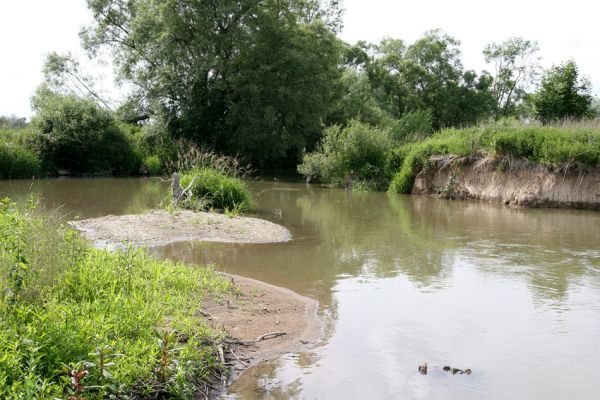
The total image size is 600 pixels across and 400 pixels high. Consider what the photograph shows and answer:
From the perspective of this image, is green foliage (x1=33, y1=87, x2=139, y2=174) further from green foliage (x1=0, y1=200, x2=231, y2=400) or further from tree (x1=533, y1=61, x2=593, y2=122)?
green foliage (x1=0, y1=200, x2=231, y2=400)

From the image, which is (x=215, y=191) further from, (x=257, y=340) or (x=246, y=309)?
(x=257, y=340)

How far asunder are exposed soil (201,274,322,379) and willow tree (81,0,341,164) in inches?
1145

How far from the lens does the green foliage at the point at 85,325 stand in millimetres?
5066

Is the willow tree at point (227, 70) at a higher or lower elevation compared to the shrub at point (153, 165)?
→ higher

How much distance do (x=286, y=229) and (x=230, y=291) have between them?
A: 26.2 feet

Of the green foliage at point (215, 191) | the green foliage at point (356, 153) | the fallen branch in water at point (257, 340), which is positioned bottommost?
the fallen branch in water at point (257, 340)

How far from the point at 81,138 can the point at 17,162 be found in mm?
4391

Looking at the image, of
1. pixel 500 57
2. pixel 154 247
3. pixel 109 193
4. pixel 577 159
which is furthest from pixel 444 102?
pixel 154 247

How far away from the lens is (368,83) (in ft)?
173

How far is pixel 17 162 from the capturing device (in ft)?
105

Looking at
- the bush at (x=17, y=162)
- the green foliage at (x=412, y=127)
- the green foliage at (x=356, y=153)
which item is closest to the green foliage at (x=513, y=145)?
the green foliage at (x=356, y=153)

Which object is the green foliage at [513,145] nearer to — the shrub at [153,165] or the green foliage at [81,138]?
the shrub at [153,165]

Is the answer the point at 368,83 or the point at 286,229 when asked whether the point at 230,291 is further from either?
the point at 368,83

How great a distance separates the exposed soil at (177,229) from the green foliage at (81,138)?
20.1 metres
